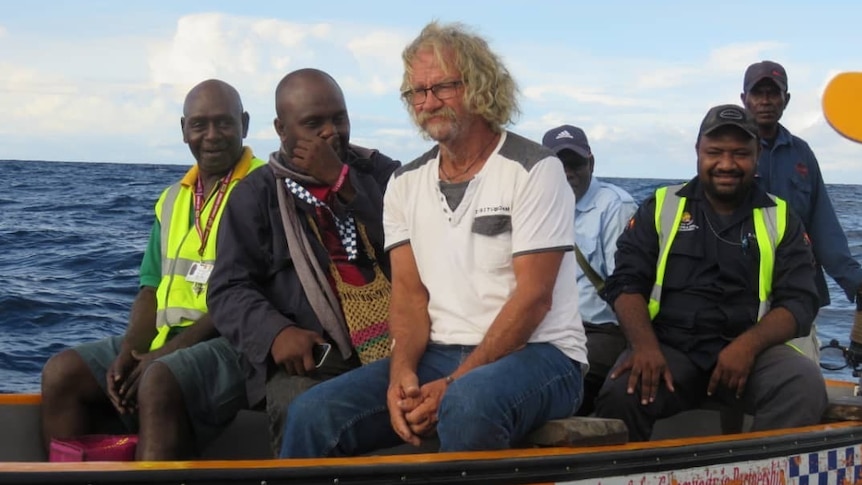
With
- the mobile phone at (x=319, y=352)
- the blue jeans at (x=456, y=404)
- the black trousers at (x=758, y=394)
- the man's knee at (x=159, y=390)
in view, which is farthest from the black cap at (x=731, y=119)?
→ the man's knee at (x=159, y=390)

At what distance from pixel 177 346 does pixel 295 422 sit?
3.65 feet

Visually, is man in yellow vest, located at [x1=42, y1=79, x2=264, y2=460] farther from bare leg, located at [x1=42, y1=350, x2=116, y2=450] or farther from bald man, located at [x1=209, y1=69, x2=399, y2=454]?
bald man, located at [x1=209, y1=69, x2=399, y2=454]

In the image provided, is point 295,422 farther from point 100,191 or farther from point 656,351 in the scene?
point 100,191

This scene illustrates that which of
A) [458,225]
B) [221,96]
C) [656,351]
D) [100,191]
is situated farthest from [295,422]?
[100,191]

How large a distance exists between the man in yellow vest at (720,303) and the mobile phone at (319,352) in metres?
1.17

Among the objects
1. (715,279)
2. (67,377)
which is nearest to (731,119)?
(715,279)

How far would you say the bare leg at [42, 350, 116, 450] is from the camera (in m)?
4.78

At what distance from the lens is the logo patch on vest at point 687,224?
4742mm

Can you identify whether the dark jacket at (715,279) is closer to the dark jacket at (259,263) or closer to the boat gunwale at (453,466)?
the boat gunwale at (453,466)

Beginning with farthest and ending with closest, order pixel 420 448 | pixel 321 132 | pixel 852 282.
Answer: pixel 852 282 → pixel 321 132 → pixel 420 448

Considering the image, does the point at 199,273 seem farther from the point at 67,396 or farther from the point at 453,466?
the point at 453,466

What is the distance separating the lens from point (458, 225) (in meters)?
3.90

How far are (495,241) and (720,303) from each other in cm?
127

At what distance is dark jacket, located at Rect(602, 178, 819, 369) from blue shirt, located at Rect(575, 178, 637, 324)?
0.60 m
